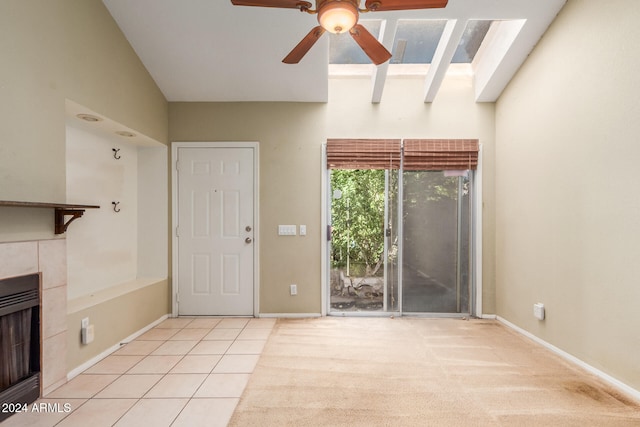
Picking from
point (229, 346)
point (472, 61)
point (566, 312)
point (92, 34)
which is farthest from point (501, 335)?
point (92, 34)

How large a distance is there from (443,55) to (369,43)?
1.57 meters

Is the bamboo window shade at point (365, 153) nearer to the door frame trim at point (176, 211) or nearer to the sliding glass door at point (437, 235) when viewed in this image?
the sliding glass door at point (437, 235)

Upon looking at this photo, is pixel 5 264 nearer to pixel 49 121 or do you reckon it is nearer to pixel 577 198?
pixel 49 121

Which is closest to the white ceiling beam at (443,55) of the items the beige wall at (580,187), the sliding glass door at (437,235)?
the beige wall at (580,187)

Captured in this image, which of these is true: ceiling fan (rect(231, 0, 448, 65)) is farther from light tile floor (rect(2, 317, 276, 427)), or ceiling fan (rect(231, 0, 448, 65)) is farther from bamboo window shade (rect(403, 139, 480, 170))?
light tile floor (rect(2, 317, 276, 427))

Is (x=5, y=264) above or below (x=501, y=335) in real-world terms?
above

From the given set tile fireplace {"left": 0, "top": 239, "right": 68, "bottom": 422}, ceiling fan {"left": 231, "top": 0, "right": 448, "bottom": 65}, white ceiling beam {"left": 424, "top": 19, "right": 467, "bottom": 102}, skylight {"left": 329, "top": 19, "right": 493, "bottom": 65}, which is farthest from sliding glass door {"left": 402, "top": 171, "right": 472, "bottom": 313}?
tile fireplace {"left": 0, "top": 239, "right": 68, "bottom": 422}

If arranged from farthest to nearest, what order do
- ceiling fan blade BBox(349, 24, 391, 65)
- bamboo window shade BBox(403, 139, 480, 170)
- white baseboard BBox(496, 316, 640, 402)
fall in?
bamboo window shade BBox(403, 139, 480, 170) → white baseboard BBox(496, 316, 640, 402) → ceiling fan blade BBox(349, 24, 391, 65)

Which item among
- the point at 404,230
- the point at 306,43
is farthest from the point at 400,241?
the point at 306,43

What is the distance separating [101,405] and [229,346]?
101 centimetres

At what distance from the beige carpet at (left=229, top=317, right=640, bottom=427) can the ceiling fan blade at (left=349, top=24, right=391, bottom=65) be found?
2227mm

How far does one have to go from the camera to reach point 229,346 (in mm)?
2732

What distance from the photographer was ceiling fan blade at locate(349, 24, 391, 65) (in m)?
1.71

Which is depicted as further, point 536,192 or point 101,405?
point 536,192
